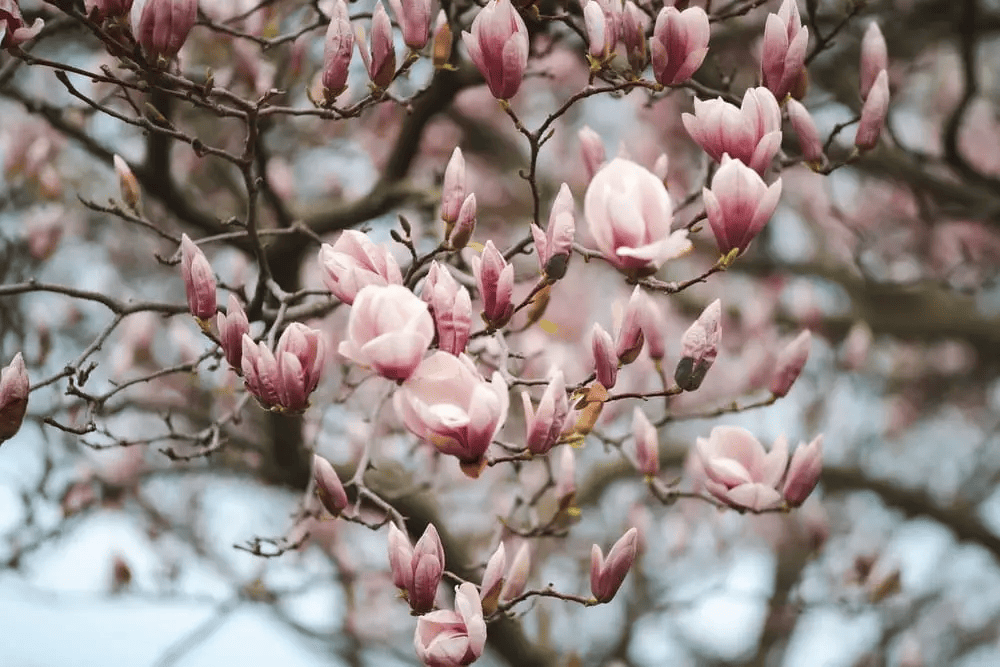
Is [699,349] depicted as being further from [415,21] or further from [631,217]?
[415,21]

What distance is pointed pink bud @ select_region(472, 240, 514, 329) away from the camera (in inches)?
48.9

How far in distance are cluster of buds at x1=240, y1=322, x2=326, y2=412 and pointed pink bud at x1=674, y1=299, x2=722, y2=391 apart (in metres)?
0.52

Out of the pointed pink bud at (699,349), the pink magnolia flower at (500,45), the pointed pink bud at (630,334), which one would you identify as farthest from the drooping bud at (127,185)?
the pointed pink bud at (699,349)

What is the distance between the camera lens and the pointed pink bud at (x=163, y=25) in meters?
1.27

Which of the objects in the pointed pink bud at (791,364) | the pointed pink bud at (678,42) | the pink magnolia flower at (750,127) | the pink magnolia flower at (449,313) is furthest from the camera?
the pointed pink bud at (791,364)

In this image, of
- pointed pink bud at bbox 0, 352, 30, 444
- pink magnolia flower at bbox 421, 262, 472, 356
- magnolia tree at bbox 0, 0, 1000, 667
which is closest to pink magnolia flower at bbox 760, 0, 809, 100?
magnolia tree at bbox 0, 0, 1000, 667

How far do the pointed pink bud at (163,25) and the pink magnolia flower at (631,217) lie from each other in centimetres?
66

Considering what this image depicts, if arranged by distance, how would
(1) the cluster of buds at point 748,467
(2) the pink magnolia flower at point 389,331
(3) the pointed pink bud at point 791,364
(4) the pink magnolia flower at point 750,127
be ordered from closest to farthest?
(2) the pink magnolia flower at point 389,331 < (4) the pink magnolia flower at point 750,127 < (1) the cluster of buds at point 748,467 < (3) the pointed pink bud at point 791,364

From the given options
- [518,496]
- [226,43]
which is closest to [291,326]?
[518,496]

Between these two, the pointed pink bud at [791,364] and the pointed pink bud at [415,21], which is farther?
the pointed pink bud at [791,364]

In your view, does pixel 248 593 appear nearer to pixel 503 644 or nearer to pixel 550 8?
pixel 503 644

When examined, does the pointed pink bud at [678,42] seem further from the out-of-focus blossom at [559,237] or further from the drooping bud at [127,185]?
the drooping bud at [127,185]

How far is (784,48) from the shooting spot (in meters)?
1.44

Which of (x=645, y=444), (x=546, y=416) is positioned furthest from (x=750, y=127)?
(x=645, y=444)
